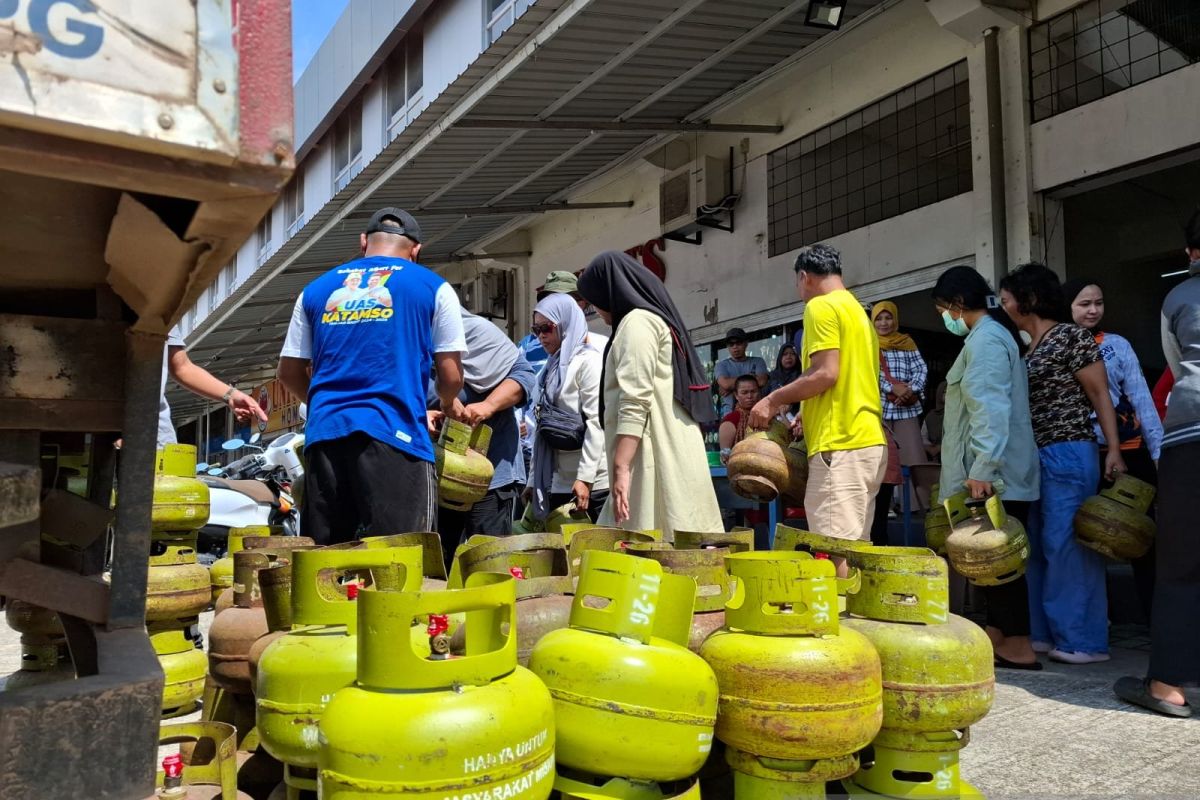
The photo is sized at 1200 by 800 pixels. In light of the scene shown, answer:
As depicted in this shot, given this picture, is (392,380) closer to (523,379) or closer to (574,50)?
(523,379)

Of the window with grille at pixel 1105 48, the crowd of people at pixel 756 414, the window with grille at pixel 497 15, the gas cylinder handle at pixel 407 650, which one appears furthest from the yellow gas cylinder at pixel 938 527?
the window with grille at pixel 497 15

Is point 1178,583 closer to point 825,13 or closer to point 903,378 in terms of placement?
point 903,378

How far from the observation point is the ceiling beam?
9.42 meters

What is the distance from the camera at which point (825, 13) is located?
761cm

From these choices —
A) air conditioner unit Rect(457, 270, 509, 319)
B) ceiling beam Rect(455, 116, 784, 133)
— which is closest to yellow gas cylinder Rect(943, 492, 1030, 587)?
ceiling beam Rect(455, 116, 784, 133)

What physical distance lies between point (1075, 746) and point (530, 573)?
216cm

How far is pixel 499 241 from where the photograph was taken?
16.0 m

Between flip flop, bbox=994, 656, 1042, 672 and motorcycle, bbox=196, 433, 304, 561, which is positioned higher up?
motorcycle, bbox=196, 433, 304, 561

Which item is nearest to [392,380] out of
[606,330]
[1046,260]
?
[1046,260]

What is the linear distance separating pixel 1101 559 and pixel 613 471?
2.77 metres

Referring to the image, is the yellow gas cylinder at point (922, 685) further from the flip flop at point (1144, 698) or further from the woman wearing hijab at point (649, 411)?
the flip flop at point (1144, 698)

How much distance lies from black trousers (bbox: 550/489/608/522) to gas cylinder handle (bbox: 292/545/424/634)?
253 centimetres

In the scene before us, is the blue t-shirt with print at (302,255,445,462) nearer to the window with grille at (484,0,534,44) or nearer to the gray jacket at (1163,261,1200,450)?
the gray jacket at (1163,261,1200,450)

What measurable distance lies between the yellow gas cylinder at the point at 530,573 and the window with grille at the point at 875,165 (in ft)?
23.9
